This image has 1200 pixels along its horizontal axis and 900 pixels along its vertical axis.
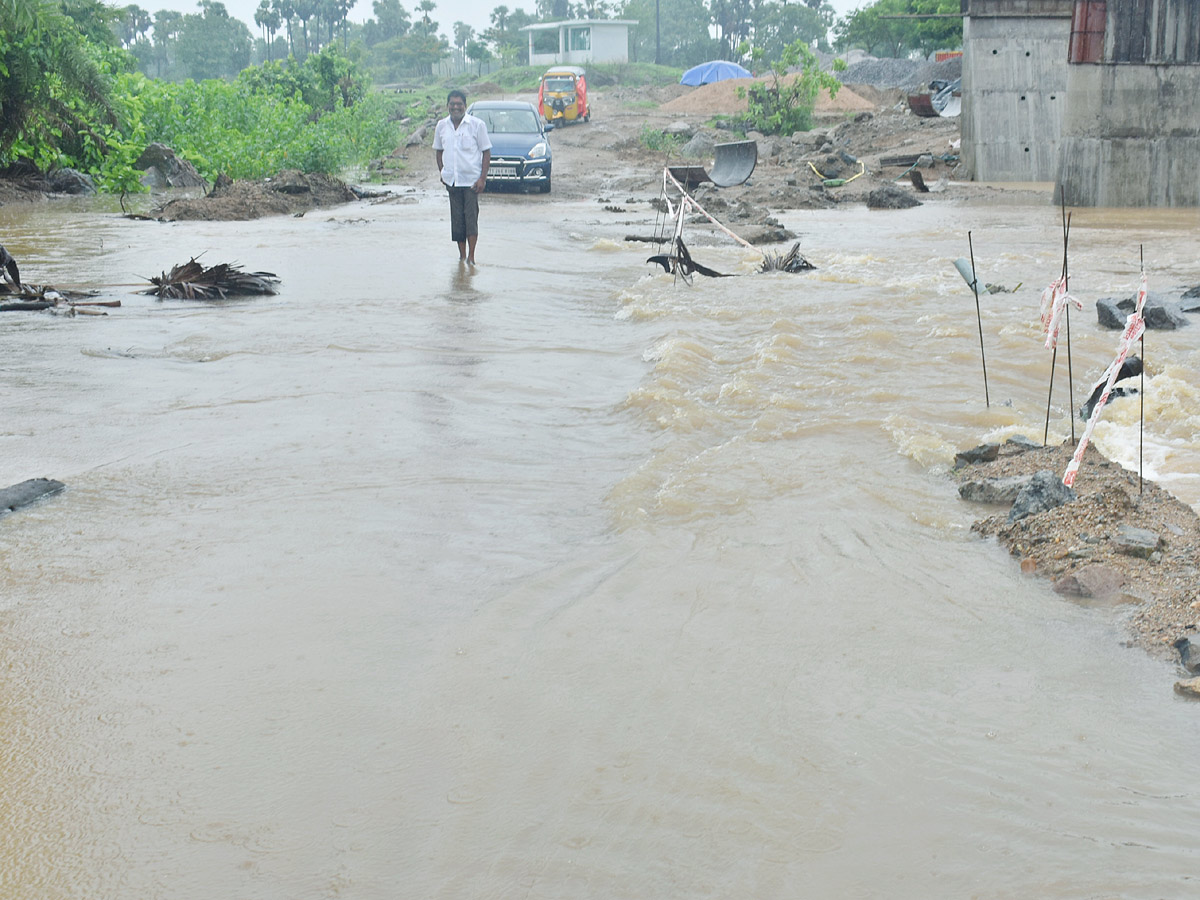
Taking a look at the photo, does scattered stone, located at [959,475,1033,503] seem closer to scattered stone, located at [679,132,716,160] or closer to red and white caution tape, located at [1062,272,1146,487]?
red and white caution tape, located at [1062,272,1146,487]

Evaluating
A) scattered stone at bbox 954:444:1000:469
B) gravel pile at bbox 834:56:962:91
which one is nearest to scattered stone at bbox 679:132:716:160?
gravel pile at bbox 834:56:962:91

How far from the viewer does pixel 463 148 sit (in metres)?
10.2

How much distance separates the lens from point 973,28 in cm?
2033

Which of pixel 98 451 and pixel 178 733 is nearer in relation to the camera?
pixel 178 733

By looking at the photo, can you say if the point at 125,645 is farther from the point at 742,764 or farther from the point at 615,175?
the point at 615,175

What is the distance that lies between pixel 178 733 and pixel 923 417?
Result: 4.06m

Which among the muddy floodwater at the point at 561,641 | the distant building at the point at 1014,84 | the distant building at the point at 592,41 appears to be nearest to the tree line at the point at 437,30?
the distant building at the point at 592,41

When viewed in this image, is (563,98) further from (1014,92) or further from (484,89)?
(1014,92)

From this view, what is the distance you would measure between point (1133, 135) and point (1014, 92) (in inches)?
168

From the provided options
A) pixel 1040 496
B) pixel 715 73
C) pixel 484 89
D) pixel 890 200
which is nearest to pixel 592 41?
pixel 484 89

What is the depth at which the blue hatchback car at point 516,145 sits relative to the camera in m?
19.7

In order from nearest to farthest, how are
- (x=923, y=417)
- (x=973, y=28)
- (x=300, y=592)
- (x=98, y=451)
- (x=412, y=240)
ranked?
(x=300, y=592) → (x=98, y=451) → (x=923, y=417) → (x=412, y=240) → (x=973, y=28)

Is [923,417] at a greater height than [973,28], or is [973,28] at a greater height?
[973,28]

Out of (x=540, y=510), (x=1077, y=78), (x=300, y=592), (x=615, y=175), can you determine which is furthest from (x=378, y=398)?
(x=615, y=175)
